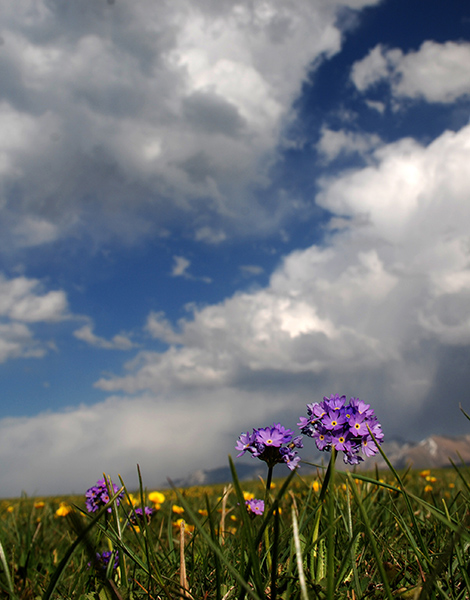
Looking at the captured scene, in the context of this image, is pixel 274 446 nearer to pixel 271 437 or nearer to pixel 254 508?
pixel 271 437

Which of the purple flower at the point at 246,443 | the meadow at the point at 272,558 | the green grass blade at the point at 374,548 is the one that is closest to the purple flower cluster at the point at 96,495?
the meadow at the point at 272,558

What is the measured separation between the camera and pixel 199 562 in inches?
121

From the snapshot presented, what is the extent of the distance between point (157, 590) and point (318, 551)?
1.06 metres

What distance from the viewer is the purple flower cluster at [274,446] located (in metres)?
2.65

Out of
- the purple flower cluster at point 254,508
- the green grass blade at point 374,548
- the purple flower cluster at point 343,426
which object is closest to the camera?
the green grass blade at point 374,548

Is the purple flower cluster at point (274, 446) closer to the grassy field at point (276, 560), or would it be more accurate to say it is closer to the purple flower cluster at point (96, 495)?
the grassy field at point (276, 560)

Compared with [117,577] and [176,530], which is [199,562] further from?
[176,530]

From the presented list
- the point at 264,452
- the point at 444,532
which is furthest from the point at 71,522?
the point at 444,532

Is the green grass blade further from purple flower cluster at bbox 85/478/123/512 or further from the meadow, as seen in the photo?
purple flower cluster at bbox 85/478/123/512

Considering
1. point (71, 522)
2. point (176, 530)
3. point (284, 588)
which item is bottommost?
point (176, 530)

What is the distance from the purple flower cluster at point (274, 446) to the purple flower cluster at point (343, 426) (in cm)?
12

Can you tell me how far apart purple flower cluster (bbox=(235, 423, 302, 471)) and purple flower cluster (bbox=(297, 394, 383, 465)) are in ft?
0.41

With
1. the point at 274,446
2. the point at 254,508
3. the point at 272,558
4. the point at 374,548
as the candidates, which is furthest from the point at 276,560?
the point at 254,508

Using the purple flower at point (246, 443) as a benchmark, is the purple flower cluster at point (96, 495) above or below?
below
